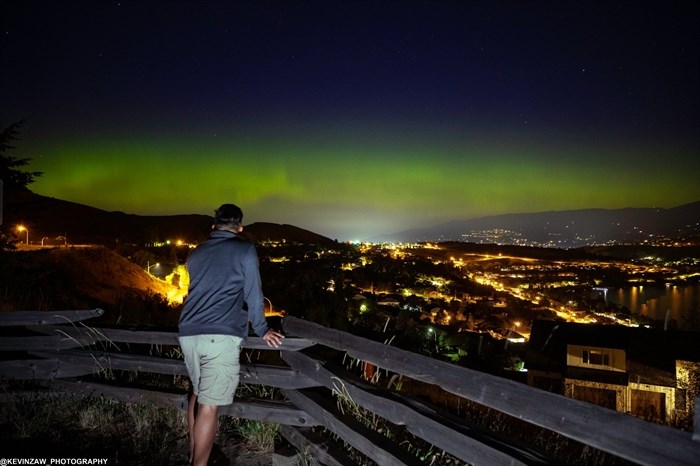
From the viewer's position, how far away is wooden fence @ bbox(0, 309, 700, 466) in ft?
8.08

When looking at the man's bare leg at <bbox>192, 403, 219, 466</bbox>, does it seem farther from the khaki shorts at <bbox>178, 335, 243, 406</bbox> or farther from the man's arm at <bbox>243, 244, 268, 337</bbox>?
the man's arm at <bbox>243, 244, 268, 337</bbox>

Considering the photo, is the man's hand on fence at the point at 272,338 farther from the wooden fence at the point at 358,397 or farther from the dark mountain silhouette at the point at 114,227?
the dark mountain silhouette at the point at 114,227

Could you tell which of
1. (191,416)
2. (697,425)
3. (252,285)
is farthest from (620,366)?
(252,285)

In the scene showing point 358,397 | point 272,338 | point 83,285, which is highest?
point 272,338

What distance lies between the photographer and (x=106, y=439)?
4.43 meters

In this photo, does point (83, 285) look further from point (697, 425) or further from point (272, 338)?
point (697, 425)

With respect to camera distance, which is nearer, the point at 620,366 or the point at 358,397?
the point at 358,397

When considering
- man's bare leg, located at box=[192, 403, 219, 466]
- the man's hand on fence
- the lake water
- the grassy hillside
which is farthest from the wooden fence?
the lake water

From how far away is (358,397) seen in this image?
160 inches

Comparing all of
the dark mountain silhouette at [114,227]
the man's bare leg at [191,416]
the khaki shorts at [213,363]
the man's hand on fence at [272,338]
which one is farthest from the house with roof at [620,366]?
the dark mountain silhouette at [114,227]

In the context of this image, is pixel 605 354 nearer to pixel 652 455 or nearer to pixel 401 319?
pixel 401 319

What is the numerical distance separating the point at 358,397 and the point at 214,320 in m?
1.59

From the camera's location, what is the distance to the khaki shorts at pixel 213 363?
3.63 m

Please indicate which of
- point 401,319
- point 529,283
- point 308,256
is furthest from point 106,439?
point 529,283
